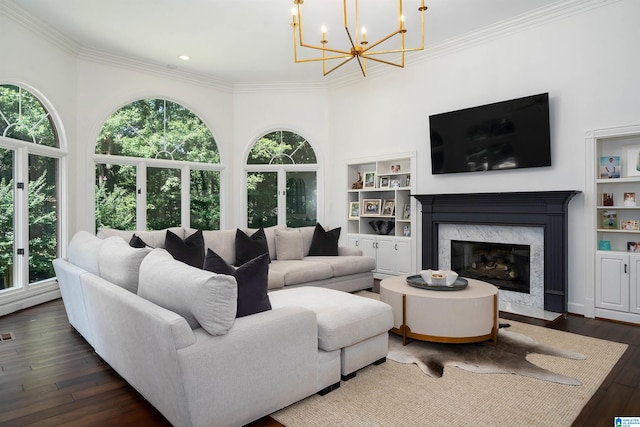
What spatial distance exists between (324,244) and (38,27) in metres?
4.29

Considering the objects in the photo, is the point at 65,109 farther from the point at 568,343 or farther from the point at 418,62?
the point at 568,343

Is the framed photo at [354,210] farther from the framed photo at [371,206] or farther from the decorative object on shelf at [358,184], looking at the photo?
the decorative object on shelf at [358,184]

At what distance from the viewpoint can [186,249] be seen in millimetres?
4172

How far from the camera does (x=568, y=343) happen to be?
128 inches

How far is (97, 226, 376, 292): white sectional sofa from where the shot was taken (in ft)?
14.1

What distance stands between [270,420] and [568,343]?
8.48 ft

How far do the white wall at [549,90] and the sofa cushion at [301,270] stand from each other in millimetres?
1898

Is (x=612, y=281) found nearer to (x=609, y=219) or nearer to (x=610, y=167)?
(x=609, y=219)

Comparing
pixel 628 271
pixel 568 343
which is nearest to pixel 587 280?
pixel 628 271

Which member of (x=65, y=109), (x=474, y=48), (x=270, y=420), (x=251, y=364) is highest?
(x=474, y=48)

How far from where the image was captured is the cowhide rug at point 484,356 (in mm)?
2707

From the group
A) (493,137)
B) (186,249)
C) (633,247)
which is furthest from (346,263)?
(633,247)

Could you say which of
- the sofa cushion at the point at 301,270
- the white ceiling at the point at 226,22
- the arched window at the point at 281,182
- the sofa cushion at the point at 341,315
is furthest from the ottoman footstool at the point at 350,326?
the arched window at the point at 281,182

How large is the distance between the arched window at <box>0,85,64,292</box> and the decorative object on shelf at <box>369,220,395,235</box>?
445cm
